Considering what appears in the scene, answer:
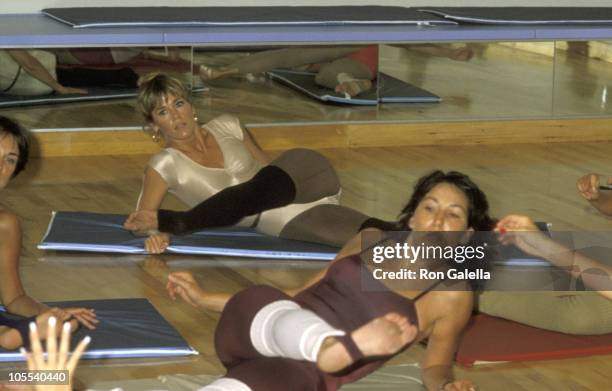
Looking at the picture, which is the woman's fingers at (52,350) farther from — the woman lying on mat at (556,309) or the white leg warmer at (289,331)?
the woman lying on mat at (556,309)

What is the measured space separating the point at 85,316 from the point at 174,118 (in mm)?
1083

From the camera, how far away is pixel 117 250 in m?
4.20

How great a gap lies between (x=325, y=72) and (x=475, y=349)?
2803mm

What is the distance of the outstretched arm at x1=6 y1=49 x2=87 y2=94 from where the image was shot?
5434 mm

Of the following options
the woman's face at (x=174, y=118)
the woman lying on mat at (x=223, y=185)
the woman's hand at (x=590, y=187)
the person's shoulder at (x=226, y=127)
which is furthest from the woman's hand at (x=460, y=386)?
the person's shoulder at (x=226, y=127)

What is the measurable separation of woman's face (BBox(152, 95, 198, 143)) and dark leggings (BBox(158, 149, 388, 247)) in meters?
0.26

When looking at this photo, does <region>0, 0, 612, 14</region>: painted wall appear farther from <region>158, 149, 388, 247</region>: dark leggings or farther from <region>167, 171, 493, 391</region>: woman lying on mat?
<region>167, 171, 493, 391</region>: woman lying on mat

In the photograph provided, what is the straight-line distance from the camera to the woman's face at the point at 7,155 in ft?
10.2

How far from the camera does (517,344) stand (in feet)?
11.0

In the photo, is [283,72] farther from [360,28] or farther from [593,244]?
[593,244]

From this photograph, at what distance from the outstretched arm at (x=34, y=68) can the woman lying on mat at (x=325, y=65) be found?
2.19 ft

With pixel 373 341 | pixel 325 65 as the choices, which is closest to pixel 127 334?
pixel 373 341

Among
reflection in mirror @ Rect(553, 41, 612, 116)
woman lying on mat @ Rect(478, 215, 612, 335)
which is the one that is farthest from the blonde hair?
reflection in mirror @ Rect(553, 41, 612, 116)

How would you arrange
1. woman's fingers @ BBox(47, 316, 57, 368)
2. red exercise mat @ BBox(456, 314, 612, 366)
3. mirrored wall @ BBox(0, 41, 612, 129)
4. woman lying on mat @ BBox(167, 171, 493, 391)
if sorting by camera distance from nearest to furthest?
woman's fingers @ BBox(47, 316, 57, 368) < woman lying on mat @ BBox(167, 171, 493, 391) < red exercise mat @ BBox(456, 314, 612, 366) < mirrored wall @ BBox(0, 41, 612, 129)
